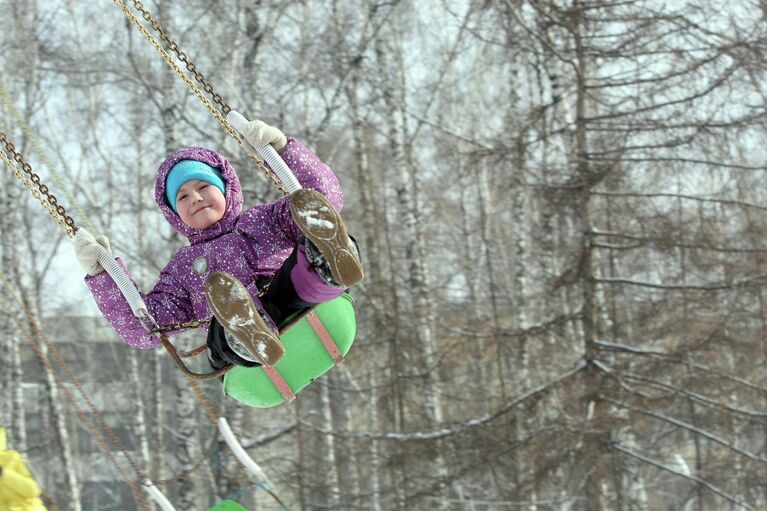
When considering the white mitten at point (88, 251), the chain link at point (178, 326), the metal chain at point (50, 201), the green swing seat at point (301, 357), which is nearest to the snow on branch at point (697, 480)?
the green swing seat at point (301, 357)

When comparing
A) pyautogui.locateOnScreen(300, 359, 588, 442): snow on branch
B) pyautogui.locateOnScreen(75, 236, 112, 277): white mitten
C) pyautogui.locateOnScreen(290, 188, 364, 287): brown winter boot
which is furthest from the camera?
pyautogui.locateOnScreen(300, 359, 588, 442): snow on branch

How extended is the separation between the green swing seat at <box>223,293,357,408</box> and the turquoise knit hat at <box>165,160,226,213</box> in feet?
2.14

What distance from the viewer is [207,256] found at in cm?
409

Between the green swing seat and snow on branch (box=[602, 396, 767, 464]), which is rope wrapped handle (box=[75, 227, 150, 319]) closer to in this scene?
the green swing seat

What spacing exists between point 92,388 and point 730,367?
1743 centimetres

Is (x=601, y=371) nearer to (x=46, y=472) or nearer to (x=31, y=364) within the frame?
(x=46, y=472)

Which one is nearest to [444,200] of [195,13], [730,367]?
[195,13]

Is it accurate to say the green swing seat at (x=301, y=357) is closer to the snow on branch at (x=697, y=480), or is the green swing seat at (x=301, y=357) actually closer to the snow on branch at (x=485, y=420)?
the snow on branch at (x=485, y=420)

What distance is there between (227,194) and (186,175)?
204mm

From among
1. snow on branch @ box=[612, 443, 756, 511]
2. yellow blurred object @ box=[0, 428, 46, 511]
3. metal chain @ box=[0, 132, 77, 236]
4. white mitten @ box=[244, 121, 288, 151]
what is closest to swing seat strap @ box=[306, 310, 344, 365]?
white mitten @ box=[244, 121, 288, 151]

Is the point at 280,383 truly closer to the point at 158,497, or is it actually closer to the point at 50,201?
the point at 50,201

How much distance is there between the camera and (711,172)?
9.19 m

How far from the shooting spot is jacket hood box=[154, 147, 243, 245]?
406cm

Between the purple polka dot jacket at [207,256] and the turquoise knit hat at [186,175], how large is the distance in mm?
22
